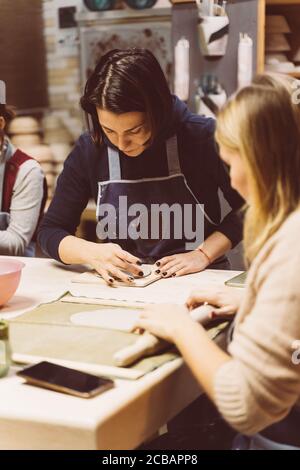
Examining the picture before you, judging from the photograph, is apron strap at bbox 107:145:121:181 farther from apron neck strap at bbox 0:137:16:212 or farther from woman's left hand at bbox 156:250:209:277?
apron neck strap at bbox 0:137:16:212

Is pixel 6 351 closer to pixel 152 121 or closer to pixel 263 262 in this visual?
pixel 263 262

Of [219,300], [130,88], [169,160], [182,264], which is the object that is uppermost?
[130,88]

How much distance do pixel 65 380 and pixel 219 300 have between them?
17.4 inches

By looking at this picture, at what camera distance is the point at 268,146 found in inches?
41.5

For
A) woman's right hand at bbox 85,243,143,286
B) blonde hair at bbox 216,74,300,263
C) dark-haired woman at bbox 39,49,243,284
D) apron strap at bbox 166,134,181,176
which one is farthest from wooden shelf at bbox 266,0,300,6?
blonde hair at bbox 216,74,300,263

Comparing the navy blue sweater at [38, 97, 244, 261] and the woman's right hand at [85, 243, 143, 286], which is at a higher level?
the navy blue sweater at [38, 97, 244, 261]

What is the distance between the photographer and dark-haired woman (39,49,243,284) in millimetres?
1954

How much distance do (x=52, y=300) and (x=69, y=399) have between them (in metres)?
0.58

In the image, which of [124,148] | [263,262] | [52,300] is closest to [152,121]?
[124,148]

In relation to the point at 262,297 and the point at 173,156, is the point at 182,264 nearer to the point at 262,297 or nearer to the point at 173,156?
the point at 173,156

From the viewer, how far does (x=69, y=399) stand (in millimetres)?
1015

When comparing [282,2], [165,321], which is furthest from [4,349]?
[282,2]

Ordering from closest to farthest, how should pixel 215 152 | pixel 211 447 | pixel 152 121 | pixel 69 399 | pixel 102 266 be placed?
pixel 69 399 → pixel 211 447 → pixel 102 266 → pixel 152 121 → pixel 215 152

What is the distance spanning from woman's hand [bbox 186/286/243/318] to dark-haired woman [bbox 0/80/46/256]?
3.52 ft
